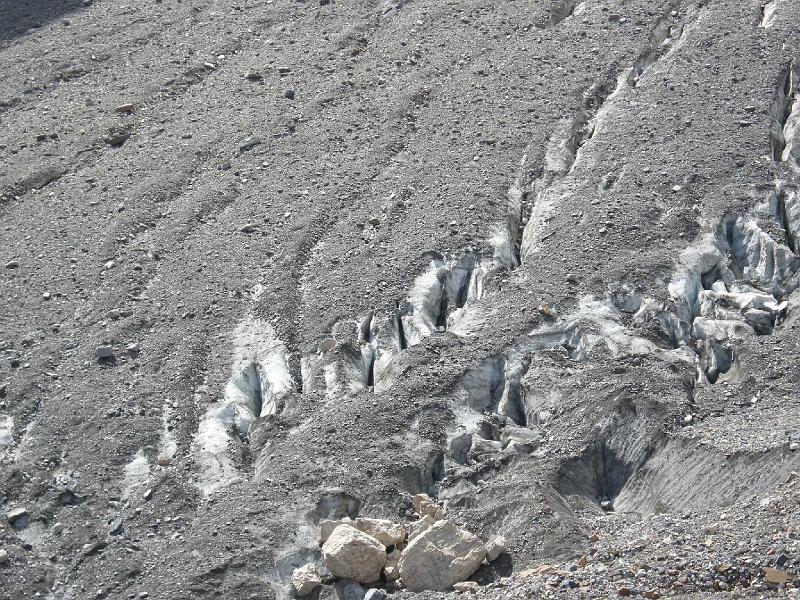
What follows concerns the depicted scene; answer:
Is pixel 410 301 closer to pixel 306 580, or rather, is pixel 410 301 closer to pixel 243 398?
pixel 243 398

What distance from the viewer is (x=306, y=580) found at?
12.9 m

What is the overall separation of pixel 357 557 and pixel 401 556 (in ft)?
1.53

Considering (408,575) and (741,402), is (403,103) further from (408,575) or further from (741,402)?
(408,575)

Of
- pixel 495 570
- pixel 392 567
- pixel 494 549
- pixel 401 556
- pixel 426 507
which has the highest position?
pixel 401 556

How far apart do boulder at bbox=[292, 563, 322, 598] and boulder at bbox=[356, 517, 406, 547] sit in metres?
0.68

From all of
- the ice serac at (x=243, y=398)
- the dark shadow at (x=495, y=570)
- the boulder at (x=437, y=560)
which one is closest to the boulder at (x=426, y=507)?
the boulder at (x=437, y=560)

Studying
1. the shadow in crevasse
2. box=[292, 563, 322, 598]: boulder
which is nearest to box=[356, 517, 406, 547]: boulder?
box=[292, 563, 322, 598]: boulder

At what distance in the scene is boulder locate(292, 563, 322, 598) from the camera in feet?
42.2

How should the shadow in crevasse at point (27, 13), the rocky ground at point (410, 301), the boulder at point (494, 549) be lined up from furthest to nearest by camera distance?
the shadow in crevasse at point (27, 13)
the rocky ground at point (410, 301)
the boulder at point (494, 549)

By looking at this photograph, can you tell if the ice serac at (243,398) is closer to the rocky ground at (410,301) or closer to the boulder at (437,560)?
the rocky ground at (410,301)

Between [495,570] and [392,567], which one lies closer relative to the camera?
[392,567]

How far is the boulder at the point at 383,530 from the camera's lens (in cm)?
1305

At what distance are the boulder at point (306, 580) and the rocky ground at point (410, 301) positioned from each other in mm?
159

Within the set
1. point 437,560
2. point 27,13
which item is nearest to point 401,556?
point 437,560
